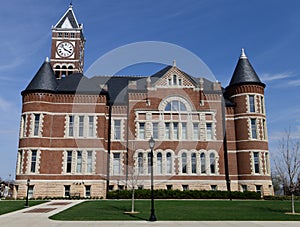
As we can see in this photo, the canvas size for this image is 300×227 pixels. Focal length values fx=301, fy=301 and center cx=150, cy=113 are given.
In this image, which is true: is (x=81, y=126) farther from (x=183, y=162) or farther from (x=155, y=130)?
(x=183, y=162)

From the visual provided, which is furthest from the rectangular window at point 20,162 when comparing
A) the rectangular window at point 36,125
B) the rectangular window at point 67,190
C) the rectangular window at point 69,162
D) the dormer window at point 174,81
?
the dormer window at point 174,81

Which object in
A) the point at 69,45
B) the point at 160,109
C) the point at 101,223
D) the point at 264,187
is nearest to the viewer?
the point at 101,223

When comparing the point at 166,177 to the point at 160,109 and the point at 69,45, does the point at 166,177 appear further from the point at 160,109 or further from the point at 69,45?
the point at 69,45

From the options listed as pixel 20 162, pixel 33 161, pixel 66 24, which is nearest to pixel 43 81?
pixel 33 161

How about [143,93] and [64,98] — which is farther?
[143,93]

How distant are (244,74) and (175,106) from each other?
9290 mm

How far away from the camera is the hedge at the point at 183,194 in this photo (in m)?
31.2

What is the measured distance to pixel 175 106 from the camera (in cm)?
3659

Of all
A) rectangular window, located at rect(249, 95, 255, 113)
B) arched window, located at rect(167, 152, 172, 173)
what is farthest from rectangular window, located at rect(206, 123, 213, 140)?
rectangular window, located at rect(249, 95, 255, 113)

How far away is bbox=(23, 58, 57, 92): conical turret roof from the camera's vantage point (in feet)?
110

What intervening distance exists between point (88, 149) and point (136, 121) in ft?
21.8

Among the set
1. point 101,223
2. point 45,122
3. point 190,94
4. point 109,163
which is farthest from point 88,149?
point 101,223

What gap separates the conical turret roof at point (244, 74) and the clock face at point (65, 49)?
3251 centimetres

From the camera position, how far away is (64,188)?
104 feet
